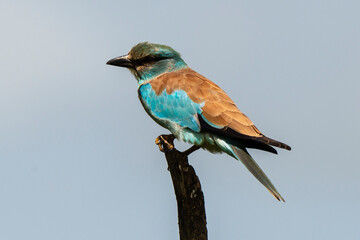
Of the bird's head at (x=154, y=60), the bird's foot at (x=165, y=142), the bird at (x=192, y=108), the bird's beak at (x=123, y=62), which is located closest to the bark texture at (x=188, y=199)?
the bird's foot at (x=165, y=142)

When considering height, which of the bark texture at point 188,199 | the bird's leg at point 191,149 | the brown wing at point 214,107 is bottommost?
the bark texture at point 188,199

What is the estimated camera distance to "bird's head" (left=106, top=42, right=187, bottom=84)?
9.16 meters

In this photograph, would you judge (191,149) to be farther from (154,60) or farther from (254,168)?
(154,60)

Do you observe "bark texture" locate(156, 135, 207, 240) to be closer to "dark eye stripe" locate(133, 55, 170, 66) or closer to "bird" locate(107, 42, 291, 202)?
"bird" locate(107, 42, 291, 202)

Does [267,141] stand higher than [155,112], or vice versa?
[155,112]

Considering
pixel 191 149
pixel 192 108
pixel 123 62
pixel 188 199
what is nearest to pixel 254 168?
pixel 188 199

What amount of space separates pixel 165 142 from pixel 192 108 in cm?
52

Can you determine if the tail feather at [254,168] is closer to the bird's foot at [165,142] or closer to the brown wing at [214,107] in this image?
the brown wing at [214,107]

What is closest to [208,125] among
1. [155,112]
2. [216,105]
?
[216,105]

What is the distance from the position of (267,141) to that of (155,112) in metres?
1.52

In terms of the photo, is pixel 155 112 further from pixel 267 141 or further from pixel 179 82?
pixel 267 141

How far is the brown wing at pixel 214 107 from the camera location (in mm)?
7887

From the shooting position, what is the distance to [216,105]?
26.9 feet

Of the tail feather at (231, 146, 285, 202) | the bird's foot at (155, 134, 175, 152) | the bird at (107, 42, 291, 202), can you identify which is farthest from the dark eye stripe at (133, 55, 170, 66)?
the tail feather at (231, 146, 285, 202)
